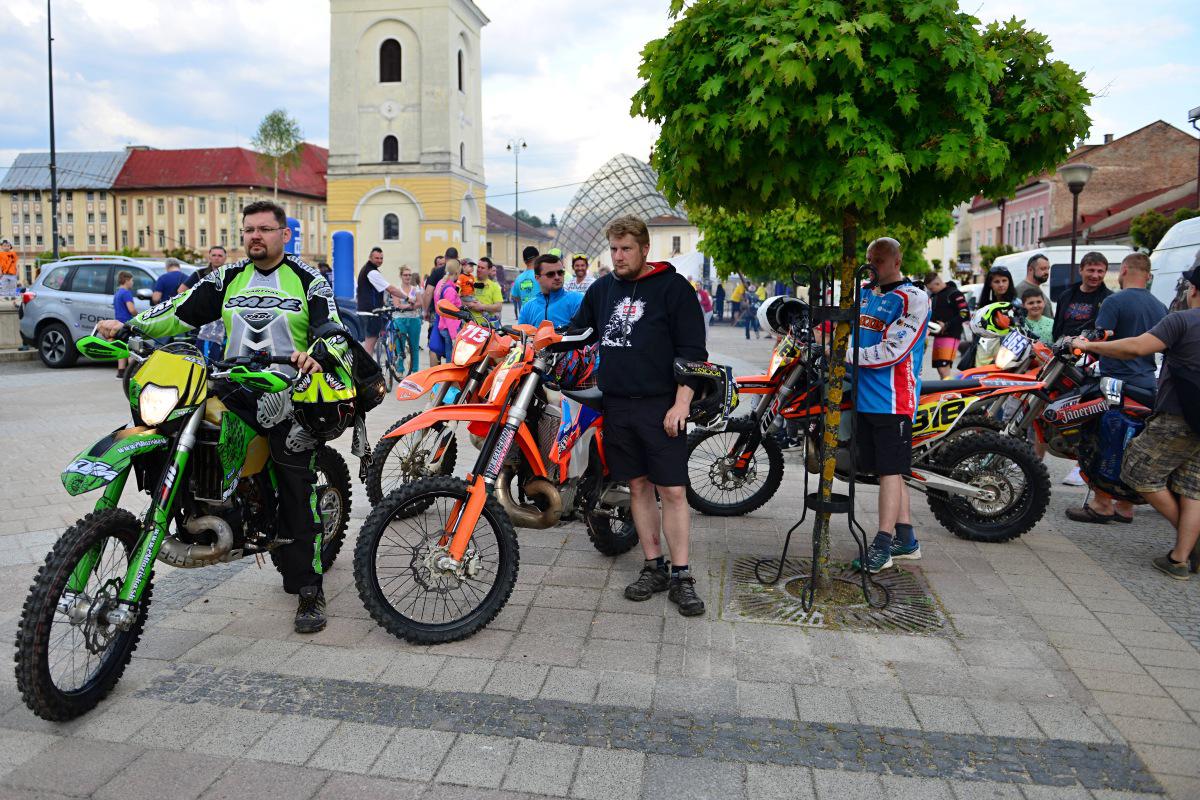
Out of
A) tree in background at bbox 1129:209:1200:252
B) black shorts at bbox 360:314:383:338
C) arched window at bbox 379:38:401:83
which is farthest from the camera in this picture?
arched window at bbox 379:38:401:83


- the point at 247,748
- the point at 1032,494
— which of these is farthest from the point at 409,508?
the point at 1032,494

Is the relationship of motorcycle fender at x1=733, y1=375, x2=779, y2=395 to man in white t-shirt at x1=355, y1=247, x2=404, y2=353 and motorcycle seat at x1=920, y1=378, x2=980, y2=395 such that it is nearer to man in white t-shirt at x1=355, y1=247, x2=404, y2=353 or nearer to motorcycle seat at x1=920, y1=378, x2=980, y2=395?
motorcycle seat at x1=920, y1=378, x2=980, y2=395

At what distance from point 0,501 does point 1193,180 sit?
179ft

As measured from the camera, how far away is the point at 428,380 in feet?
18.8

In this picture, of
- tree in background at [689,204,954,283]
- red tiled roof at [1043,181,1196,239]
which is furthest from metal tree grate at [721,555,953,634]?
red tiled roof at [1043,181,1196,239]

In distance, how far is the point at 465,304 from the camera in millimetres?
5938

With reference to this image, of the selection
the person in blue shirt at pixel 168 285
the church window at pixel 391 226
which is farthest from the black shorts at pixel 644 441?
the church window at pixel 391 226

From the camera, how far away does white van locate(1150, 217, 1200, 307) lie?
1059 cm

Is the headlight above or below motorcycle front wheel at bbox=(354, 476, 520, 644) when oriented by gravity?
above

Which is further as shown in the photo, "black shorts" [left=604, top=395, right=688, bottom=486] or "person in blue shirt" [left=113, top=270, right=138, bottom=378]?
"person in blue shirt" [left=113, top=270, right=138, bottom=378]

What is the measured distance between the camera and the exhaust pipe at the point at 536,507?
16.1 feet

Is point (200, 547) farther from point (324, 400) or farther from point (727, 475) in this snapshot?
point (727, 475)

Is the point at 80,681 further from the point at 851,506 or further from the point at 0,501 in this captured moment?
the point at 0,501

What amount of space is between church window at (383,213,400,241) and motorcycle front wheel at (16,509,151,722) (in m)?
57.9
